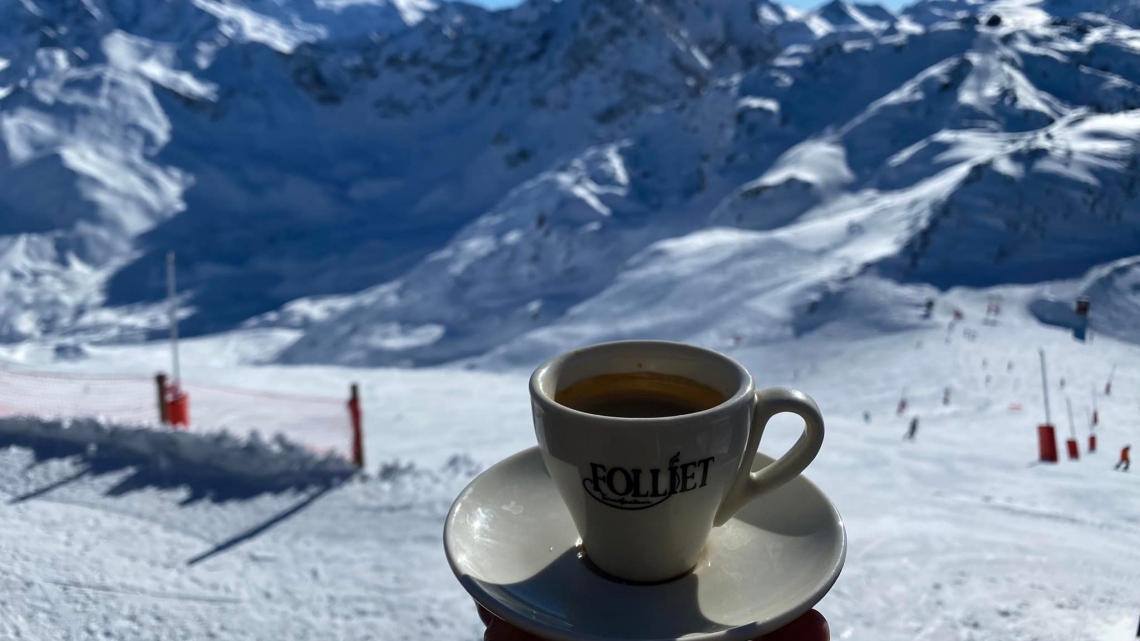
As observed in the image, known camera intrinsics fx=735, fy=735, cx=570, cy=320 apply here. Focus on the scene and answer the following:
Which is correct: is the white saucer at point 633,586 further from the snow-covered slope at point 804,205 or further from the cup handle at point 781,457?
the snow-covered slope at point 804,205

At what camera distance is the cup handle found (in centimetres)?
150

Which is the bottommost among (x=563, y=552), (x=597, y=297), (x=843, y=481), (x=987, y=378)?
(x=597, y=297)

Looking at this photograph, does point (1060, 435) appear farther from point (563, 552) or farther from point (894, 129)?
point (894, 129)

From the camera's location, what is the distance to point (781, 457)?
1515 mm

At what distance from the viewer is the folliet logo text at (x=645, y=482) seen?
4.56 feet

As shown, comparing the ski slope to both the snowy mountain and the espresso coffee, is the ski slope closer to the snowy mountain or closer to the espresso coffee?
the espresso coffee

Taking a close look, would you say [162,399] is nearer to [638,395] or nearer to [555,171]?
[638,395]

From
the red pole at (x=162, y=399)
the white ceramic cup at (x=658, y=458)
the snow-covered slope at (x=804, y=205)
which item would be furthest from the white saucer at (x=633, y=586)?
the snow-covered slope at (x=804, y=205)

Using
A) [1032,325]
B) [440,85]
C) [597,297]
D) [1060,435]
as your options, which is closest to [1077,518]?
[1060,435]

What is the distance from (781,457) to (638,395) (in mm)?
332

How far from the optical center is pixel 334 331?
26531mm

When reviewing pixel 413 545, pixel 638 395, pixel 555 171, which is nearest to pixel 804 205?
pixel 555 171

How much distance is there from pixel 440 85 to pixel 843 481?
58.2m

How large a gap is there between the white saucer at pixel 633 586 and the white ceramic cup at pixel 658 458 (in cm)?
7
